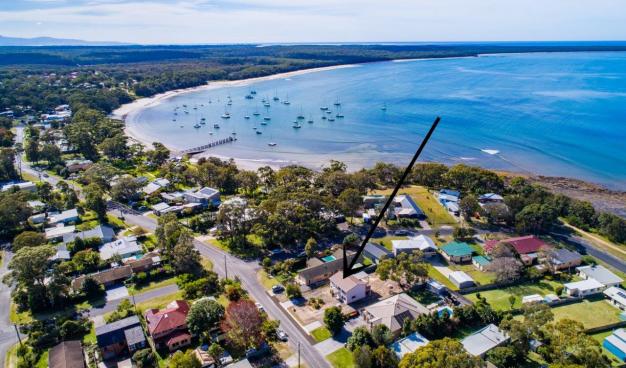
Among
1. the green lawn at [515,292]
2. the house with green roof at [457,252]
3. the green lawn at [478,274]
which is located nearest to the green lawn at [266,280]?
the green lawn at [515,292]

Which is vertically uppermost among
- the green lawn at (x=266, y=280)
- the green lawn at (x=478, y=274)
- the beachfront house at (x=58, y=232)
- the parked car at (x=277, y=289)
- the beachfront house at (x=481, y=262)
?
the beachfront house at (x=58, y=232)

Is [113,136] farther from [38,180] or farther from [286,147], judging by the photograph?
[286,147]

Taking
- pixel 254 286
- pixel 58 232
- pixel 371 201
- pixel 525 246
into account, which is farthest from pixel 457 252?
pixel 58 232

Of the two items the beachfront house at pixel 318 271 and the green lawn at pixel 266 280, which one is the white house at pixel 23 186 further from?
the beachfront house at pixel 318 271

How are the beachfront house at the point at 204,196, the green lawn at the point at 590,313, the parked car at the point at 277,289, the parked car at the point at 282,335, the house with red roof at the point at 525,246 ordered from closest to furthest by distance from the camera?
the parked car at the point at 282,335, the green lawn at the point at 590,313, the parked car at the point at 277,289, the house with red roof at the point at 525,246, the beachfront house at the point at 204,196

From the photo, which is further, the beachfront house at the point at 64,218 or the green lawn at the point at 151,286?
the beachfront house at the point at 64,218

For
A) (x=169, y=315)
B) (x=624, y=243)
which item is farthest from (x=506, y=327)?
(x=624, y=243)
